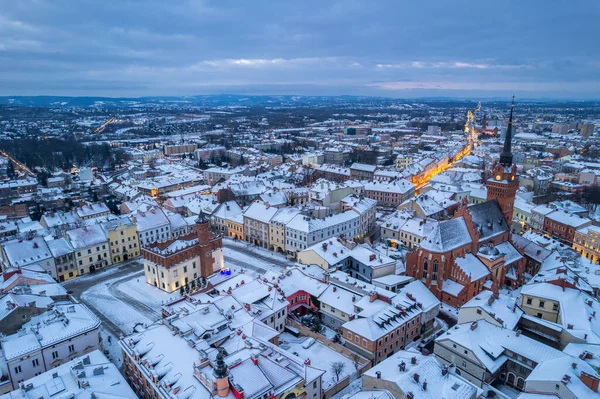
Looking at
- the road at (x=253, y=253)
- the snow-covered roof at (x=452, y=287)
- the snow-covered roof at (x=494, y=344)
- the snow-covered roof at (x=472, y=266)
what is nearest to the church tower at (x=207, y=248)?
the road at (x=253, y=253)

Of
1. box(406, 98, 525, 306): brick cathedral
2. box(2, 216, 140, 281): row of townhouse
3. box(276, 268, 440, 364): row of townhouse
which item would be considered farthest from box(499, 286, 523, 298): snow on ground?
box(2, 216, 140, 281): row of townhouse

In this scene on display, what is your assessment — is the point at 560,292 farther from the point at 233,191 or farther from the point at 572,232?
the point at 233,191

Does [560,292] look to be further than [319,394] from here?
Yes

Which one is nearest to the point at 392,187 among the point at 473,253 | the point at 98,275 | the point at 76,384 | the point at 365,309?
the point at 473,253

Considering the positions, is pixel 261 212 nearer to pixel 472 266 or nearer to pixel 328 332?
pixel 328 332

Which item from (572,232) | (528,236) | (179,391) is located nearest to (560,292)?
(528,236)

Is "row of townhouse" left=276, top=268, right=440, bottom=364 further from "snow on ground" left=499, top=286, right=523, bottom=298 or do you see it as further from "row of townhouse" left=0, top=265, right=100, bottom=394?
"row of townhouse" left=0, top=265, right=100, bottom=394
